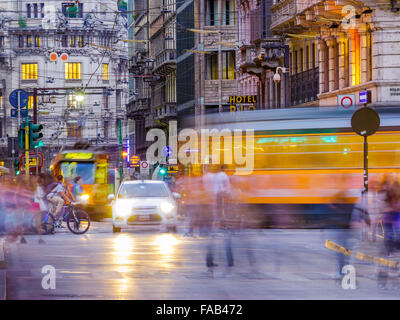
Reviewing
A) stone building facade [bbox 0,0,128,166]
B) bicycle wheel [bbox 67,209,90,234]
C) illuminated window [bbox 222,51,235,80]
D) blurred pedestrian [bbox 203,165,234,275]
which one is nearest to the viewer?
blurred pedestrian [bbox 203,165,234,275]

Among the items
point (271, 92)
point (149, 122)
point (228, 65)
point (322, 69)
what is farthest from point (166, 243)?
point (149, 122)

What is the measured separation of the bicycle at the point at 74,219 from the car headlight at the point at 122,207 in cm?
103

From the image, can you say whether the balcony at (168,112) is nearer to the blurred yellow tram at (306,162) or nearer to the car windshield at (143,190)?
the blurred yellow tram at (306,162)

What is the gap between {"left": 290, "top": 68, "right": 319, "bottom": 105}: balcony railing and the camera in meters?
46.2

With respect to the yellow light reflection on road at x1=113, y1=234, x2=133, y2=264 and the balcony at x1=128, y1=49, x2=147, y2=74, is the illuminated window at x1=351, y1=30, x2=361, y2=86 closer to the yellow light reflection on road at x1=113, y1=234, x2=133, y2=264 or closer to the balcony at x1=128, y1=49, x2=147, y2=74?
the yellow light reflection on road at x1=113, y1=234, x2=133, y2=264

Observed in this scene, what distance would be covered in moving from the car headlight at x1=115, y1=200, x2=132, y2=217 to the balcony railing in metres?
19.1

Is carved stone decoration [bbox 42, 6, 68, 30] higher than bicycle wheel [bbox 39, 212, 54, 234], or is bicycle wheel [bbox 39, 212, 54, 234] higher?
carved stone decoration [bbox 42, 6, 68, 30]

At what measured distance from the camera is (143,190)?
29.6 meters

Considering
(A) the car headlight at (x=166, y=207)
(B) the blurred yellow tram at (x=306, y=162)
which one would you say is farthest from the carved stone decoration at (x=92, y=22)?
(A) the car headlight at (x=166, y=207)

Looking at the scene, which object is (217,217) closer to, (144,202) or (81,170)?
(144,202)

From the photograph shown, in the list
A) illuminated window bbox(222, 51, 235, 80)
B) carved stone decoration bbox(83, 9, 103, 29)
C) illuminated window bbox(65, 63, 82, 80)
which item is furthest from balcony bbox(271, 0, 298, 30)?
illuminated window bbox(65, 63, 82, 80)

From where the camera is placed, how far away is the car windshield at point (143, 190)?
29.2m

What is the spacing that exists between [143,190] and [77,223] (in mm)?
2203
